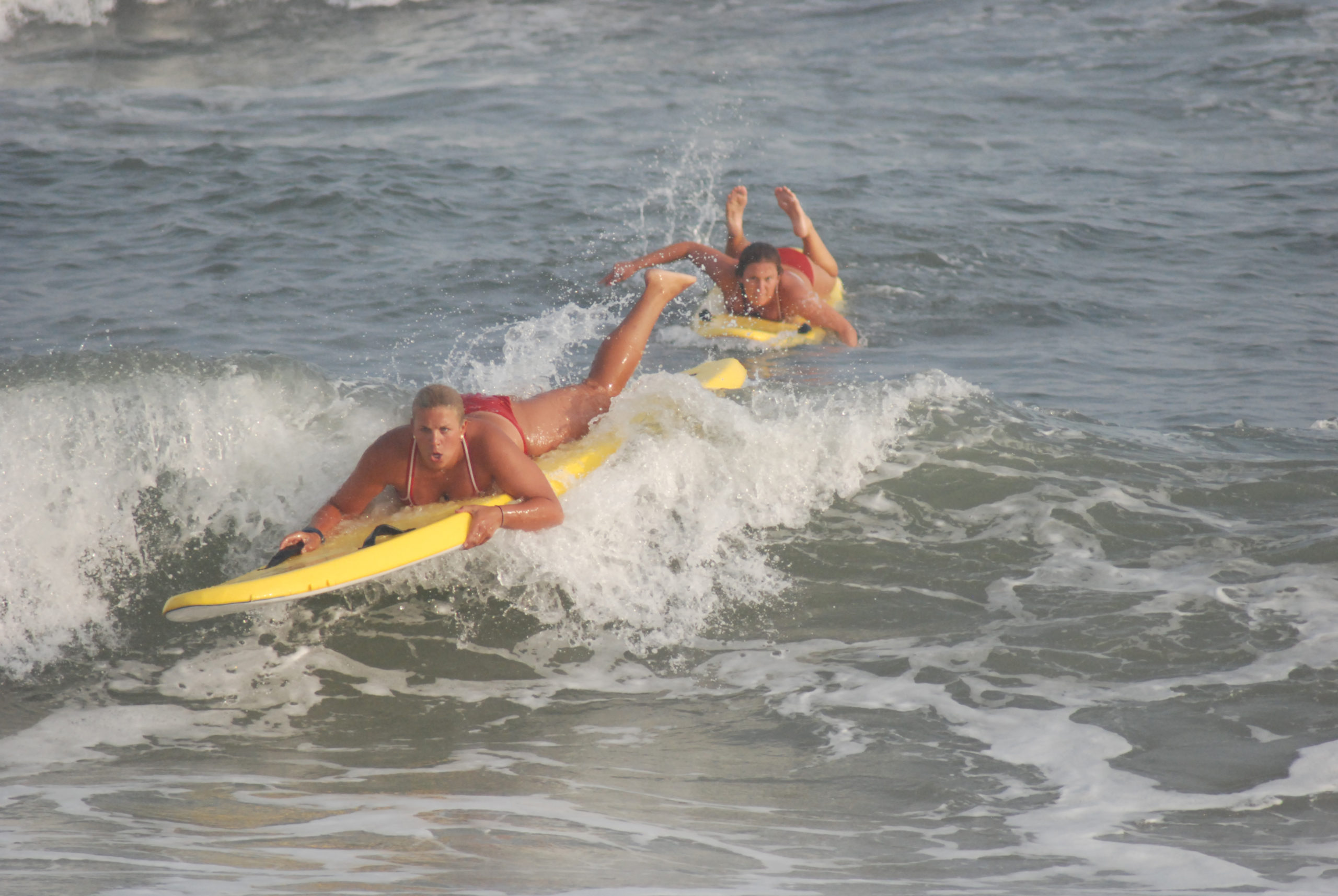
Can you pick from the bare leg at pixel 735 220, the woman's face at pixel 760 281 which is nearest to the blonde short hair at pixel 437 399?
the woman's face at pixel 760 281

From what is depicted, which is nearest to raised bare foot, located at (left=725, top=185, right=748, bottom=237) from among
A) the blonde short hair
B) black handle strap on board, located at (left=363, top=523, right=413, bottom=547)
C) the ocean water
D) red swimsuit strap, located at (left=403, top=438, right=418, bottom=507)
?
the ocean water

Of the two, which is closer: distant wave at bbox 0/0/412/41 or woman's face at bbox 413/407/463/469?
woman's face at bbox 413/407/463/469

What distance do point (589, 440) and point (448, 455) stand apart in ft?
4.19

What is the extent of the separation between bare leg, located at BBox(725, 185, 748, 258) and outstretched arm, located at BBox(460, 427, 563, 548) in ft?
16.1

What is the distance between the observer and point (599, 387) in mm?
6484

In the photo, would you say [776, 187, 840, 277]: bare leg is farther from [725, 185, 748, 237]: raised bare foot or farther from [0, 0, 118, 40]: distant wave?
[0, 0, 118, 40]: distant wave

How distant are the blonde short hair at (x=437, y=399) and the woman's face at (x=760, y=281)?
4283 millimetres

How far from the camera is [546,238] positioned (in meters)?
12.0

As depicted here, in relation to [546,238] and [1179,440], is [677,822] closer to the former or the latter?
[1179,440]

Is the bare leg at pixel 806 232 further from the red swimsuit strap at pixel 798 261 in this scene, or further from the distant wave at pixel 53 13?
the distant wave at pixel 53 13

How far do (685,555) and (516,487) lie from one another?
102 cm

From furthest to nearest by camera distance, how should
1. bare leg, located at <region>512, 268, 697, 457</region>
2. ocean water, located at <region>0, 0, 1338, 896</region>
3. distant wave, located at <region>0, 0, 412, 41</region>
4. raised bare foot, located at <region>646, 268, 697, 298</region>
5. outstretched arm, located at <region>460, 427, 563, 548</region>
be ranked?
distant wave, located at <region>0, 0, 412, 41</region> < raised bare foot, located at <region>646, 268, 697, 298</region> < bare leg, located at <region>512, 268, 697, 457</region> < outstretched arm, located at <region>460, 427, 563, 548</region> < ocean water, located at <region>0, 0, 1338, 896</region>

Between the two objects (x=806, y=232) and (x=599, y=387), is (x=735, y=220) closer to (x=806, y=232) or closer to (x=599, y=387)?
(x=806, y=232)

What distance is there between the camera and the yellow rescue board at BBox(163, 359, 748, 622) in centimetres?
450
